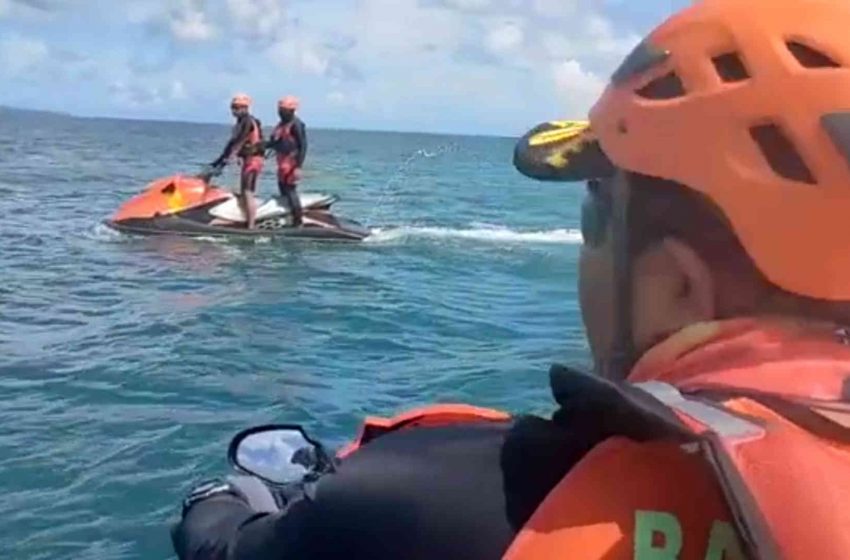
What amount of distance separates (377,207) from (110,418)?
2202cm

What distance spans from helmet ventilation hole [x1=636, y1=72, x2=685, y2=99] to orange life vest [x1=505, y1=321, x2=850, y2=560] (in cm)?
38

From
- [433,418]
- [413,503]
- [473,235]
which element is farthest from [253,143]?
[413,503]

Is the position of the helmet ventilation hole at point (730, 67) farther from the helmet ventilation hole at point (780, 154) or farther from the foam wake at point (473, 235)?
the foam wake at point (473, 235)

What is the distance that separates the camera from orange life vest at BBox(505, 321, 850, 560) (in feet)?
4.49

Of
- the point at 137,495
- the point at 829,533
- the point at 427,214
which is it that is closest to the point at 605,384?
the point at 829,533

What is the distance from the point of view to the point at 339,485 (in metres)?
1.72

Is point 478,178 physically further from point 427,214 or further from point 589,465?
point 589,465

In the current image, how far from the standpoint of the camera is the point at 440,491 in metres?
1.66

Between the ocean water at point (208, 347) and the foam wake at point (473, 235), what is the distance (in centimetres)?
6

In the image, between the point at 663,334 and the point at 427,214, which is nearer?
the point at 663,334

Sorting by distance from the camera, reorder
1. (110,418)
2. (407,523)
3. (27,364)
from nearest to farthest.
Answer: (407,523) → (110,418) → (27,364)

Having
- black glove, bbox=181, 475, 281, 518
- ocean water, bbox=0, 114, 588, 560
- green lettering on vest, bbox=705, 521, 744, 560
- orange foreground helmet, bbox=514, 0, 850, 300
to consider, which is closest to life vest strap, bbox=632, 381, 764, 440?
green lettering on vest, bbox=705, 521, 744, 560

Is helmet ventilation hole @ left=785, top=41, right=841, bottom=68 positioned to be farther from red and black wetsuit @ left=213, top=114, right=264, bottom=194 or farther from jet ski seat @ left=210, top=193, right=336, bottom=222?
jet ski seat @ left=210, top=193, right=336, bottom=222

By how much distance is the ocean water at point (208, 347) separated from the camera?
274 inches
